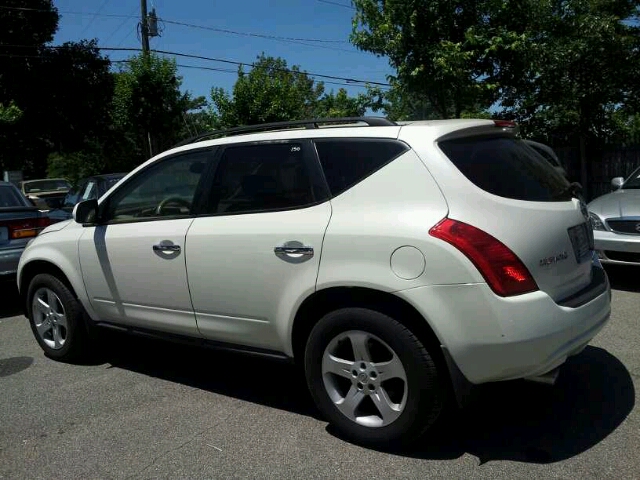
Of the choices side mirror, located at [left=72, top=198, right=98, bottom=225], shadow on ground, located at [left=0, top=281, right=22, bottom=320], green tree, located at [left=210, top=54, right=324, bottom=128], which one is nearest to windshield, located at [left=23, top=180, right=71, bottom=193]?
green tree, located at [left=210, top=54, right=324, bottom=128]

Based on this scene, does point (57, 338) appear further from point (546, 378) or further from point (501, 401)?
point (546, 378)

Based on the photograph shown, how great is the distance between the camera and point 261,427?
146 inches

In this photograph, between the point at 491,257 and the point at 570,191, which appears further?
the point at 570,191

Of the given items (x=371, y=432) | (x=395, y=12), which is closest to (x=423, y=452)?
(x=371, y=432)

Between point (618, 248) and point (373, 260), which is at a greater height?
point (373, 260)

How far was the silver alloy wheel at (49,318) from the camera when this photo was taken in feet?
16.3

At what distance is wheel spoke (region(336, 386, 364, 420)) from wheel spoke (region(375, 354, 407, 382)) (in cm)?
21

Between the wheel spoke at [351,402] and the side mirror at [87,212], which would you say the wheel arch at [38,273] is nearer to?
the side mirror at [87,212]

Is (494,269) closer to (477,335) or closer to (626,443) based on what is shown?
(477,335)

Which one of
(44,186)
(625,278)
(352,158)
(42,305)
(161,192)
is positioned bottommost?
(625,278)

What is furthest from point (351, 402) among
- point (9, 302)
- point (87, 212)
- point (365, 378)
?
point (9, 302)

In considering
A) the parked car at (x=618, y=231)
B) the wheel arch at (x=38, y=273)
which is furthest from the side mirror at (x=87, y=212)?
the parked car at (x=618, y=231)

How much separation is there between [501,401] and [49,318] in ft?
11.8

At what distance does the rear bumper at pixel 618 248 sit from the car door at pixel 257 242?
4497 millimetres
